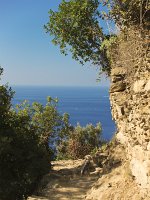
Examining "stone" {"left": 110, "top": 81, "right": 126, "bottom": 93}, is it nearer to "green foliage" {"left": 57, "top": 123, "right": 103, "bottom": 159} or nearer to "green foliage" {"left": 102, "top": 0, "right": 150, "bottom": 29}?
"green foliage" {"left": 102, "top": 0, "right": 150, "bottom": 29}

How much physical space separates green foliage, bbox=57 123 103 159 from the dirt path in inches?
410

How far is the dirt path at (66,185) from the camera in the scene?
81.6ft

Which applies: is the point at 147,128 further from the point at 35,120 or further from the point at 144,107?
the point at 35,120

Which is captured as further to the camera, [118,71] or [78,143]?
[78,143]

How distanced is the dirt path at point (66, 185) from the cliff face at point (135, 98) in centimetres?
639

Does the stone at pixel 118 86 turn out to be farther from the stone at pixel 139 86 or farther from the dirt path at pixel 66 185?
the dirt path at pixel 66 185

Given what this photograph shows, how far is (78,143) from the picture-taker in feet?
147

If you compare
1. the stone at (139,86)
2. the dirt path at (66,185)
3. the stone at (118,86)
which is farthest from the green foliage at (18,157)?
the stone at (139,86)

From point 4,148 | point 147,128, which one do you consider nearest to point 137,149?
point 147,128

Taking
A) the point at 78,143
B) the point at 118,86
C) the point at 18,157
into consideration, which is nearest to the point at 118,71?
the point at 118,86

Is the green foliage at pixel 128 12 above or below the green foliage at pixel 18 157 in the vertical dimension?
above

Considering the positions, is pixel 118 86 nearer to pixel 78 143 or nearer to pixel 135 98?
pixel 135 98

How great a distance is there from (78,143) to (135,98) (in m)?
27.2

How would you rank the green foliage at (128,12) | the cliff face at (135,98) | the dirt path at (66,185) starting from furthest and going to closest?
the dirt path at (66,185) < the green foliage at (128,12) < the cliff face at (135,98)
